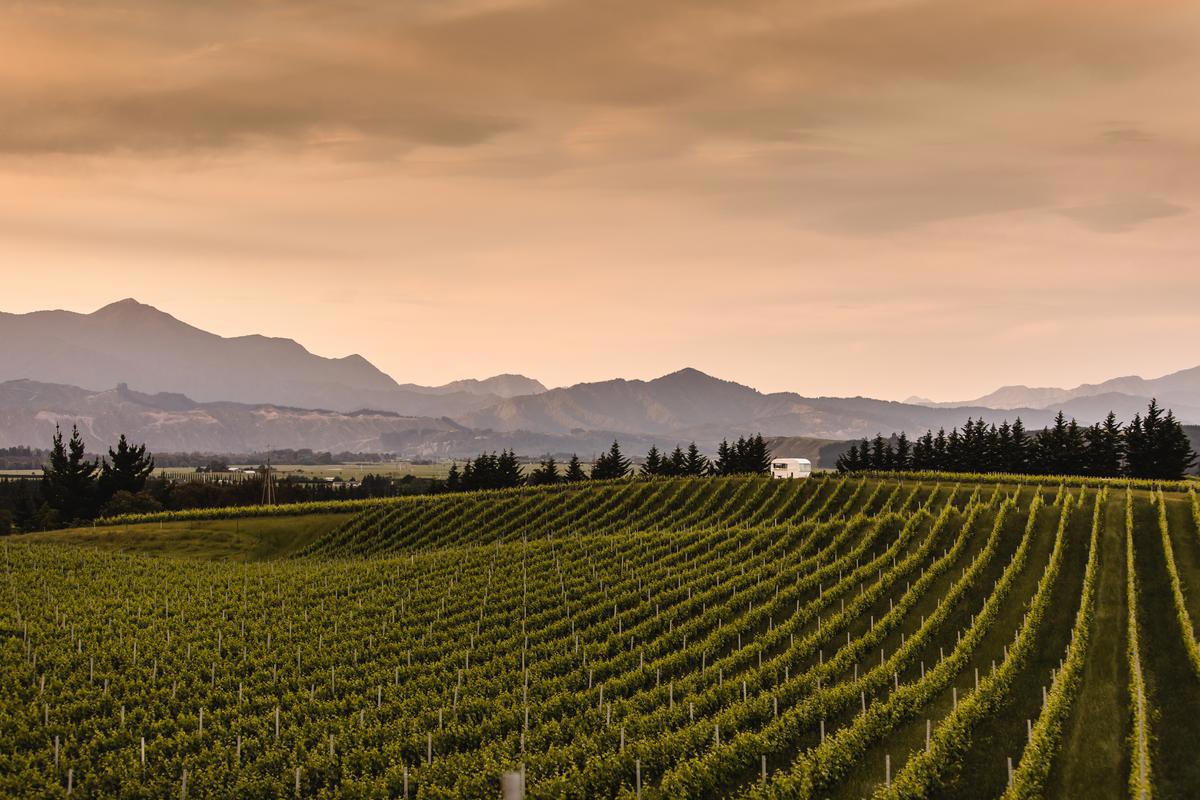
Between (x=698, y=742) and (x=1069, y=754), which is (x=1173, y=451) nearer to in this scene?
(x=1069, y=754)

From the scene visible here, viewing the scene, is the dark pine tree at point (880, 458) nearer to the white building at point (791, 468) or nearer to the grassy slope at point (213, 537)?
the white building at point (791, 468)

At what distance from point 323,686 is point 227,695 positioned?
390 cm

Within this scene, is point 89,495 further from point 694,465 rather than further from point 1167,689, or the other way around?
point 1167,689

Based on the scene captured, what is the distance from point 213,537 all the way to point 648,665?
66.6 meters

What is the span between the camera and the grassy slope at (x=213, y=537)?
88625mm

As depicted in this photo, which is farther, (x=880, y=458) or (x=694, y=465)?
(x=694, y=465)

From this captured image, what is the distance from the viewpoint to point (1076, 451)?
398 ft

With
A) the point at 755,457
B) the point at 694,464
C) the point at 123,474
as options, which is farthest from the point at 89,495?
the point at 755,457

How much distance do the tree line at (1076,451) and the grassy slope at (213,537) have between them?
84799 mm

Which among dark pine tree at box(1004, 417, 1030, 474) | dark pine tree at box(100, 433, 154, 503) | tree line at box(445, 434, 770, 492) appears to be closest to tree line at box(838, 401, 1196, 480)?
dark pine tree at box(1004, 417, 1030, 474)

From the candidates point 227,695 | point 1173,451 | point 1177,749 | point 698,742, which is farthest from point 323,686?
point 1173,451

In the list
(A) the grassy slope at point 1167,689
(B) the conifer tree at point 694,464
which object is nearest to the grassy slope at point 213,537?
(B) the conifer tree at point 694,464

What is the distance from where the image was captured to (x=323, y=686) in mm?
40000

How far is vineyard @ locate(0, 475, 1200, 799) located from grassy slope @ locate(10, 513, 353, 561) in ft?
48.8
